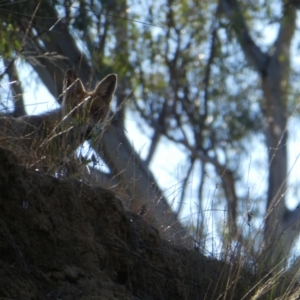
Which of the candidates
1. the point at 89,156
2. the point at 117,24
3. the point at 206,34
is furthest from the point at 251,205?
the point at 206,34

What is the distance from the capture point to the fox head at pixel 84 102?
6000 millimetres

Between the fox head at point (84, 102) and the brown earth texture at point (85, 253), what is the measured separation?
984mm

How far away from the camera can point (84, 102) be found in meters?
5.99

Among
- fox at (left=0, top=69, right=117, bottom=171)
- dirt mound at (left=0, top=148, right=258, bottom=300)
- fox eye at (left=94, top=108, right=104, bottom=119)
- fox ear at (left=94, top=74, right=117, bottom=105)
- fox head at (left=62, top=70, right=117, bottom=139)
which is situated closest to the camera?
dirt mound at (left=0, top=148, right=258, bottom=300)

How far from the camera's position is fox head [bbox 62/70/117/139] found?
19.7 ft

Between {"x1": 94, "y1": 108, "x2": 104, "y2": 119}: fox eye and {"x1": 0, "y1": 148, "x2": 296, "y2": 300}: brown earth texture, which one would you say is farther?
{"x1": 94, "y1": 108, "x2": 104, "y2": 119}: fox eye

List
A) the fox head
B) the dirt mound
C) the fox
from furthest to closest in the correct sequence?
the fox head → the fox → the dirt mound

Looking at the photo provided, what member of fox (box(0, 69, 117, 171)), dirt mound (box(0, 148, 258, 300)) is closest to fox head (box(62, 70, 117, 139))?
fox (box(0, 69, 117, 171))

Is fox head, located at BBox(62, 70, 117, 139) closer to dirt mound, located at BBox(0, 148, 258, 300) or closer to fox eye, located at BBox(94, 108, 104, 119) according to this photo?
fox eye, located at BBox(94, 108, 104, 119)

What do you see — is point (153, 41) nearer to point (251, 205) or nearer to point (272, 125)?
point (272, 125)

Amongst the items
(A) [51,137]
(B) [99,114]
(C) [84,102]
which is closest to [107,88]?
(B) [99,114]

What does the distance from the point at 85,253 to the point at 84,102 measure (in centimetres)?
161

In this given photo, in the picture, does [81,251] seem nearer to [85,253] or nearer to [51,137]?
[85,253]

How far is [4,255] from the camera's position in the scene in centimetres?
434
